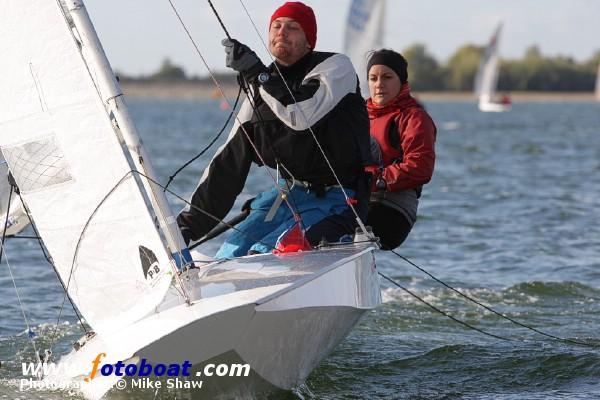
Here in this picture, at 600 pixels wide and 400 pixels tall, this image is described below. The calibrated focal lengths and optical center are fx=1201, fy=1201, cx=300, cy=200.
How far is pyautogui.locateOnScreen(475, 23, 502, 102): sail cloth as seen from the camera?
55.1 metres

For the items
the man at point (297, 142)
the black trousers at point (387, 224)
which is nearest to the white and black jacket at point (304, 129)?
the man at point (297, 142)

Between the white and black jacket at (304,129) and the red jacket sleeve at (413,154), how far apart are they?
2.19ft

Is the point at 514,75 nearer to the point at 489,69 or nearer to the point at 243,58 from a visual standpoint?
the point at 489,69

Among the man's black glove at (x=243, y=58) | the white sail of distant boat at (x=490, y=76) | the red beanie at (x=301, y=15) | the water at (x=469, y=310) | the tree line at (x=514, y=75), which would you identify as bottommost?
the tree line at (x=514, y=75)

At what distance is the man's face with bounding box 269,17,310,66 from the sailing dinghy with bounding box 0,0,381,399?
0.79m

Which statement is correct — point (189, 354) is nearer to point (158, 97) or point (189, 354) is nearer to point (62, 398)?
point (62, 398)

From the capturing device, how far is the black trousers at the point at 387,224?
19.7ft

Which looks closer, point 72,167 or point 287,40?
point 72,167

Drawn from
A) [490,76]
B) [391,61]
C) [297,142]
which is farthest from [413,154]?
[490,76]

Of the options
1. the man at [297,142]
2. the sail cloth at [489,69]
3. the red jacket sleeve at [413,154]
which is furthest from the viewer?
the sail cloth at [489,69]

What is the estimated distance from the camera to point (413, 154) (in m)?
5.98

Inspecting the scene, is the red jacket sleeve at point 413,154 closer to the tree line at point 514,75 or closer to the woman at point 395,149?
the woman at point 395,149

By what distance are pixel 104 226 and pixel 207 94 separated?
134 m

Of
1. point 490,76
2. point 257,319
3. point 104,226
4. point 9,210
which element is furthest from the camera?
point 490,76
